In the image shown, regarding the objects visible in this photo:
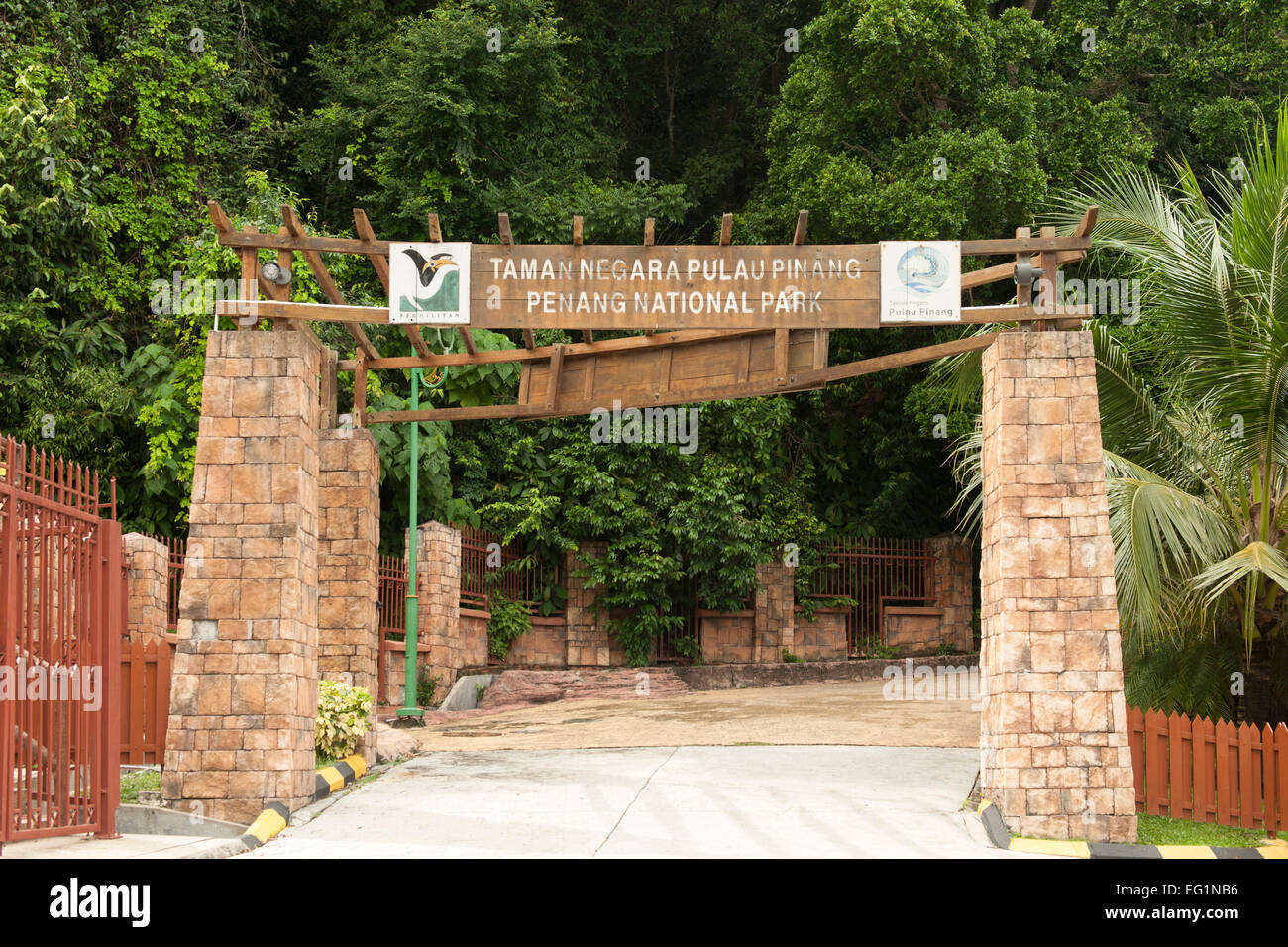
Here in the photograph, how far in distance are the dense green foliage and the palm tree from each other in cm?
725

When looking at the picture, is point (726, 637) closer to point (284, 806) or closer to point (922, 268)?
point (922, 268)

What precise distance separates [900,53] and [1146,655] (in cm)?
1186

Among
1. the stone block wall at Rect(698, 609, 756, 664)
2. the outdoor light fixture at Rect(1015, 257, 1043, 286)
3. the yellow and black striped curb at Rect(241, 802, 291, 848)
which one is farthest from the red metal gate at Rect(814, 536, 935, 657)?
the yellow and black striped curb at Rect(241, 802, 291, 848)

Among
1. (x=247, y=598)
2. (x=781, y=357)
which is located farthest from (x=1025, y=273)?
(x=247, y=598)

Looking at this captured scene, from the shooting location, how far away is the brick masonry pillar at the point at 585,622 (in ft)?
70.2

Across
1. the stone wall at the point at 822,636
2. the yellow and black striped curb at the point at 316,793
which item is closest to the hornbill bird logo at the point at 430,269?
the yellow and black striped curb at the point at 316,793

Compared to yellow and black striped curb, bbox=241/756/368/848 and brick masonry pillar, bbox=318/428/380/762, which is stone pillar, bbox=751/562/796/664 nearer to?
brick masonry pillar, bbox=318/428/380/762

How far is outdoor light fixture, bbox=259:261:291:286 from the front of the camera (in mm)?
10031

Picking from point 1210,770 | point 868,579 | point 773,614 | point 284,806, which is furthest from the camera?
point 868,579

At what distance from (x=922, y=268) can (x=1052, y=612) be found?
2913 mm

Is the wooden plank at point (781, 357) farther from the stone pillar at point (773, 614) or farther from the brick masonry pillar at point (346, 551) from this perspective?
the stone pillar at point (773, 614)

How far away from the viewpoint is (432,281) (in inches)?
399

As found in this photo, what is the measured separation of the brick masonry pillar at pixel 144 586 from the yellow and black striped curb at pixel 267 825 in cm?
577

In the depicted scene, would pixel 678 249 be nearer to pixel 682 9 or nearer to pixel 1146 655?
pixel 1146 655
